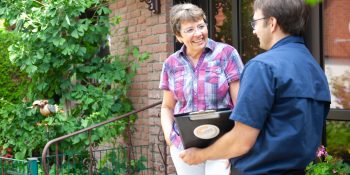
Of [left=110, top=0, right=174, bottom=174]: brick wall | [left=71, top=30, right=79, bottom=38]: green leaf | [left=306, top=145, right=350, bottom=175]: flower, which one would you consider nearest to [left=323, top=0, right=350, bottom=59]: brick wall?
[left=306, top=145, right=350, bottom=175]: flower

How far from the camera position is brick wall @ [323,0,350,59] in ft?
13.1

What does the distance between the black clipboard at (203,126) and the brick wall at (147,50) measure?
3.32 meters

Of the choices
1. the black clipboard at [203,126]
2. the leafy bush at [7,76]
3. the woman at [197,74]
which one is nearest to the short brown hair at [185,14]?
the woman at [197,74]

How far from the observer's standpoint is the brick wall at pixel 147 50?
5500 millimetres

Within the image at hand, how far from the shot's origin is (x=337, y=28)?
4.04 metres

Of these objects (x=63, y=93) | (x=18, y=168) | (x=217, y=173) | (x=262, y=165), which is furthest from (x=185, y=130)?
(x=63, y=93)

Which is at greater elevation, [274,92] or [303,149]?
[274,92]

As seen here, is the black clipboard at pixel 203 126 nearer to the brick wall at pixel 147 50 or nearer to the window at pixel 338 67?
the window at pixel 338 67

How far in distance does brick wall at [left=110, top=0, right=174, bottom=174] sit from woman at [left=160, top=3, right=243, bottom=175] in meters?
2.53

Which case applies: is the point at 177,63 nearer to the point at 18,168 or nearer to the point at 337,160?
the point at 337,160

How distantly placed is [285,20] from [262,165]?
20.8 inches

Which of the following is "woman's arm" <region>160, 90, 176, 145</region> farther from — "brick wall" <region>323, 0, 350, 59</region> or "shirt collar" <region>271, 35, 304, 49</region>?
"brick wall" <region>323, 0, 350, 59</region>

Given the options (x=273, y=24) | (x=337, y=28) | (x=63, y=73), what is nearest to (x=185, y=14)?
(x=273, y=24)

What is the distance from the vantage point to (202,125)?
212 cm
